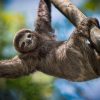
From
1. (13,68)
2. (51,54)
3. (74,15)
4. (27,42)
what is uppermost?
(74,15)

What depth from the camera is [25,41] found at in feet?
23.9

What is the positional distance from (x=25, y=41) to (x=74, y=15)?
1.33 meters

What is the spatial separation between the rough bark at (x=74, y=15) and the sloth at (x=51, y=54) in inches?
4.5

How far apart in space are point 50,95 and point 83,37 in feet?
14.5

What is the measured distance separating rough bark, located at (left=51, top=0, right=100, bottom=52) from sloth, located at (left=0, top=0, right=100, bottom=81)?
0.37ft

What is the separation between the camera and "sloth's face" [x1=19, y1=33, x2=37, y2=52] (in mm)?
7184

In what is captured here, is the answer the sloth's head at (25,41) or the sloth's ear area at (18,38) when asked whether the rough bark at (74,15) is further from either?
the sloth's ear area at (18,38)

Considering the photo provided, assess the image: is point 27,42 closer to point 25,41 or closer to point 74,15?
point 25,41

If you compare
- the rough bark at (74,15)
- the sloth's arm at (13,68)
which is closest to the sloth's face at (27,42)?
the sloth's arm at (13,68)

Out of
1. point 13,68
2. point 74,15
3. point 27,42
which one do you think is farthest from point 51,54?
point 74,15

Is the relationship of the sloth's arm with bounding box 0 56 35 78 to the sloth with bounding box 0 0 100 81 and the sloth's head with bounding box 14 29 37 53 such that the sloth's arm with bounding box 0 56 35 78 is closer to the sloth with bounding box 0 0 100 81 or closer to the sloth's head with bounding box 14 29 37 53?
the sloth with bounding box 0 0 100 81

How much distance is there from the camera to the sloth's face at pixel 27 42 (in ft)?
23.6

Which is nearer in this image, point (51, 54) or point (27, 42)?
point (51, 54)

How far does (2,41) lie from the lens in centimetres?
1062
